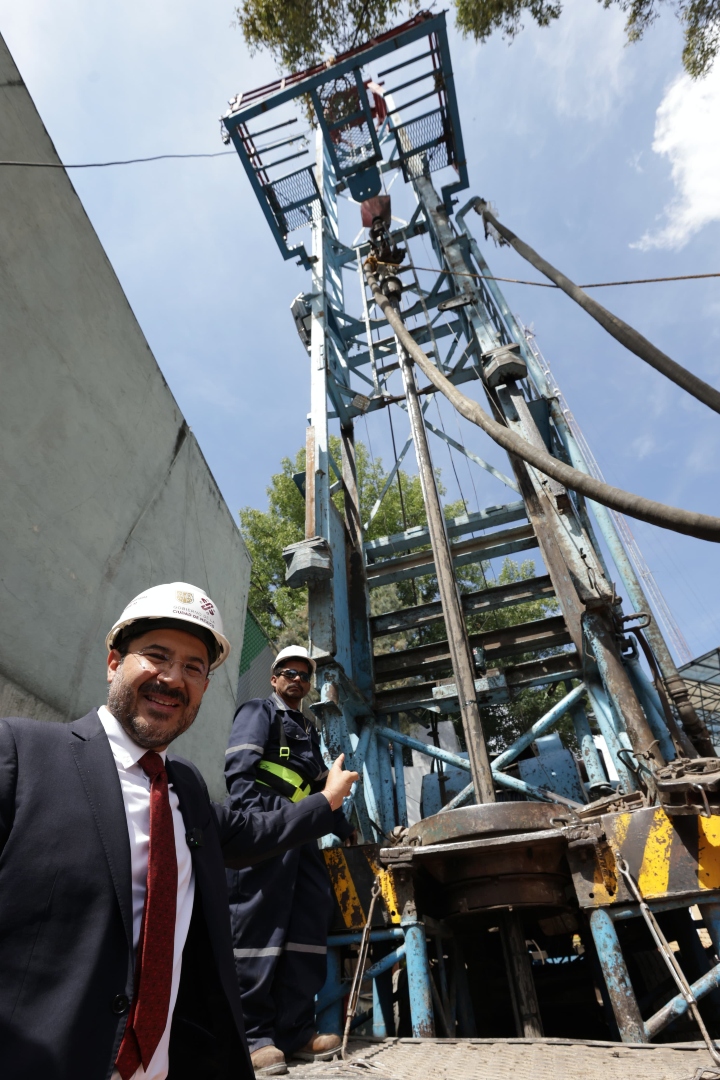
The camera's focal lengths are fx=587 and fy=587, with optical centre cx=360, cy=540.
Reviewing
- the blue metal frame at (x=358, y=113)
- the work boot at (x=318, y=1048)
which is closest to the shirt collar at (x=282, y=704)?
the work boot at (x=318, y=1048)

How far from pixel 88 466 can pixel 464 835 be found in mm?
3105

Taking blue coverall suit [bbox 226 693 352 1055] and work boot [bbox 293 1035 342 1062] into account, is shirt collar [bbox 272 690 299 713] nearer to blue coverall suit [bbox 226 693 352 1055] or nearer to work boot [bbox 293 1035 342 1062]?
blue coverall suit [bbox 226 693 352 1055]

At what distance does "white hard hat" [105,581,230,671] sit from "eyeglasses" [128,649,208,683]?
10 centimetres

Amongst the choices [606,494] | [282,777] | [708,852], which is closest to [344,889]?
[282,777]

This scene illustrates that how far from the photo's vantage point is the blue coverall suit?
2432mm

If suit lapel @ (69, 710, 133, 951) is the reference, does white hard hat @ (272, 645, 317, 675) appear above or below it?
above

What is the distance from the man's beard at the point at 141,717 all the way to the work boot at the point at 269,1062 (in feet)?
4.89

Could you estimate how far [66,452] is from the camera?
3607mm

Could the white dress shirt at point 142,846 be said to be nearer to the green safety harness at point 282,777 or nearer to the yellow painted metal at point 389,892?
the green safety harness at point 282,777

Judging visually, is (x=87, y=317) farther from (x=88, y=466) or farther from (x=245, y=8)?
(x=245, y=8)

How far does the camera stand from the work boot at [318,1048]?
2352 millimetres

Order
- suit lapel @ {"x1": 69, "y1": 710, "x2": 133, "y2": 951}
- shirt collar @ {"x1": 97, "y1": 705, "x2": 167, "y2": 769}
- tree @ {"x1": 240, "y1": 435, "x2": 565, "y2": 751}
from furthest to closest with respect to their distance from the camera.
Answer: tree @ {"x1": 240, "y1": 435, "x2": 565, "y2": 751}, shirt collar @ {"x1": 97, "y1": 705, "x2": 167, "y2": 769}, suit lapel @ {"x1": 69, "y1": 710, "x2": 133, "y2": 951}

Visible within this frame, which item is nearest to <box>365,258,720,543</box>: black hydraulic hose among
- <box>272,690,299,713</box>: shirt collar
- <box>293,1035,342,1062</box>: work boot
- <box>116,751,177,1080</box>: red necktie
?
<box>116,751,177,1080</box>: red necktie

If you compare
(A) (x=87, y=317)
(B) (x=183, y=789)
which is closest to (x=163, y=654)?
(B) (x=183, y=789)
